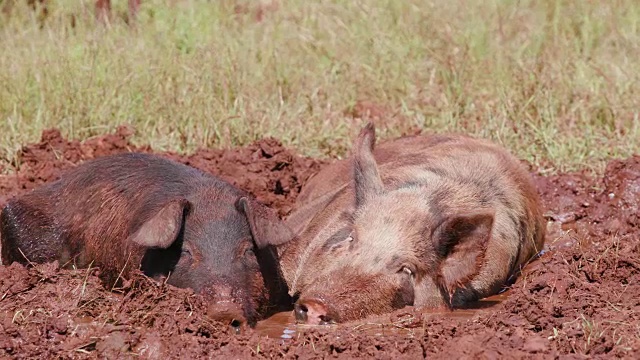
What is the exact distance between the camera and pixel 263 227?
609 cm

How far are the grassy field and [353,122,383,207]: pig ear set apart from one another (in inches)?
102

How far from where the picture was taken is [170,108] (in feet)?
31.7

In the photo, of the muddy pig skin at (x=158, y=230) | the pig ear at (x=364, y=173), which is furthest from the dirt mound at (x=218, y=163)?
the pig ear at (x=364, y=173)

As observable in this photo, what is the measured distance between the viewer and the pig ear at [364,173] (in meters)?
6.70

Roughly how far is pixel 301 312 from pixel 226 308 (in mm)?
589

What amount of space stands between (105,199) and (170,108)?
10.1ft

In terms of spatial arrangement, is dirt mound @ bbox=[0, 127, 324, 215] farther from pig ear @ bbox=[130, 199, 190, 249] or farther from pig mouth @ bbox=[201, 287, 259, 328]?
pig mouth @ bbox=[201, 287, 259, 328]

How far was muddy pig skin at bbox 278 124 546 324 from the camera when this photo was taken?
6.18m

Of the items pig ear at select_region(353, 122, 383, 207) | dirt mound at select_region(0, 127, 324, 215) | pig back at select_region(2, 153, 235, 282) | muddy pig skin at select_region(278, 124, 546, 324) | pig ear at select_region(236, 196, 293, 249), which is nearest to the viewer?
pig ear at select_region(236, 196, 293, 249)

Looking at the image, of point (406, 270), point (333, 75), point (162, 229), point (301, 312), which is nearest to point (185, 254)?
point (162, 229)

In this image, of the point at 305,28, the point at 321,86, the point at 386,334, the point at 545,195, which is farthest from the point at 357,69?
the point at 386,334

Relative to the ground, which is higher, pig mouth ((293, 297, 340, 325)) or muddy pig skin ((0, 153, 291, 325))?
muddy pig skin ((0, 153, 291, 325))

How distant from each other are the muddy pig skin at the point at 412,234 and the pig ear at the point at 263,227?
31 cm

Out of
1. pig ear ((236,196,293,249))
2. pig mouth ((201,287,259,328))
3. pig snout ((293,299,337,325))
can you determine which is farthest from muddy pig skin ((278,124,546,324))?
pig mouth ((201,287,259,328))
